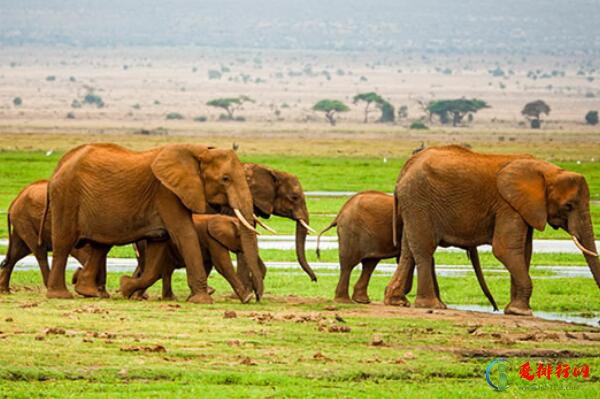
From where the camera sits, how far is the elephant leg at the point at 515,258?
61.7ft

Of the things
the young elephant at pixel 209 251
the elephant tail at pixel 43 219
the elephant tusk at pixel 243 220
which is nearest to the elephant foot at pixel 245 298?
the young elephant at pixel 209 251

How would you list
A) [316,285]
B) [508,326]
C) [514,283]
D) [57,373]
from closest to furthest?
1. [57,373]
2. [508,326]
3. [514,283]
4. [316,285]

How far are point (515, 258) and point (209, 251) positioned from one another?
155 inches

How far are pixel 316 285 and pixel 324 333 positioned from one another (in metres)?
6.97

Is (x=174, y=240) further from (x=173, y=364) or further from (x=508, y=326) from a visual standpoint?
(x=173, y=364)

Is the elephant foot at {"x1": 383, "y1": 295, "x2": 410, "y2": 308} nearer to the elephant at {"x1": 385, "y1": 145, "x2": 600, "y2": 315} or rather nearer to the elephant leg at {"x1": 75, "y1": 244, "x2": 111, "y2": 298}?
the elephant at {"x1": 385, "y1": 145, "x2": 600, "y2": 315}

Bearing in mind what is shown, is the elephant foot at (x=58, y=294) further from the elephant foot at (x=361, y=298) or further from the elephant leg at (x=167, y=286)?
the elephant foot at (x=361, y=298)

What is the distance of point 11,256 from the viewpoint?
2111 cm

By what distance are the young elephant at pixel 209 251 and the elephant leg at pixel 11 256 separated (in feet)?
6.69

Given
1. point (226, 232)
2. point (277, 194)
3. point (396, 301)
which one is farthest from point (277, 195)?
point (396, 301)

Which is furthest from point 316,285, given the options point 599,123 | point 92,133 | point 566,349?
point 599,123

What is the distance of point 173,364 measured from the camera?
13297mm

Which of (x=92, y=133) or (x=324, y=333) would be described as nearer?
(x=324, y=333)

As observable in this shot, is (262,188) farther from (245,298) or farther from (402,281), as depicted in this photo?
(402,281)
